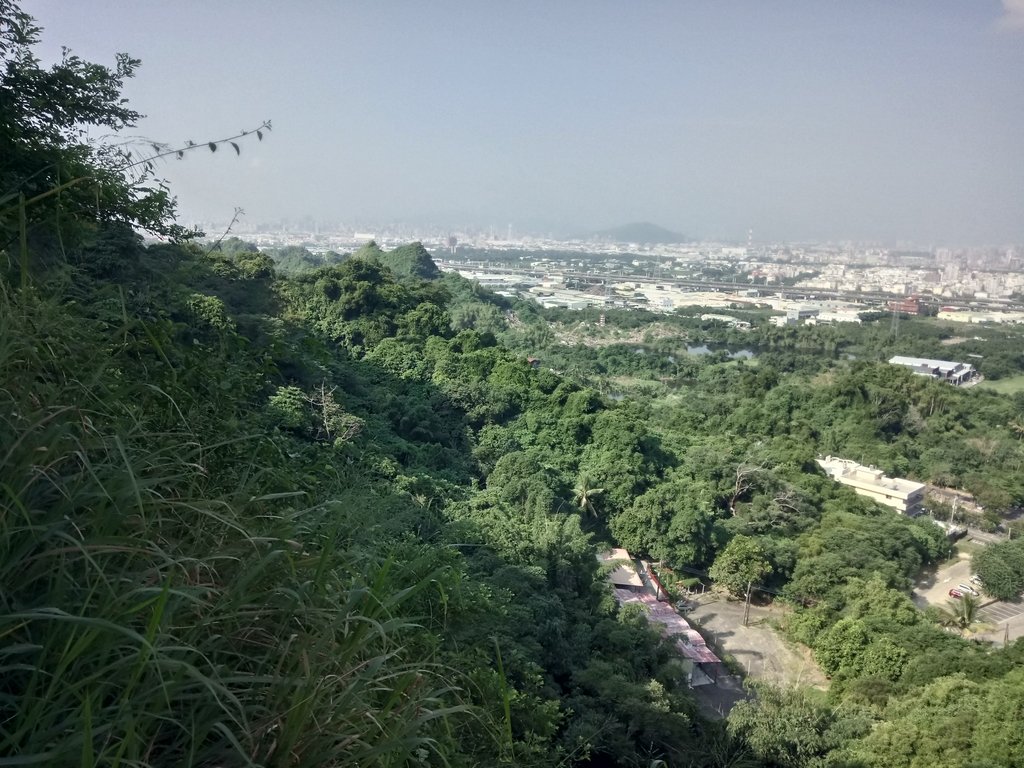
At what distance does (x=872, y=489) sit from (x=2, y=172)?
13015 millimetres

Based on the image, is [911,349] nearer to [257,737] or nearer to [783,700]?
[783,700]

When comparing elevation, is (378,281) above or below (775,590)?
Answer: above

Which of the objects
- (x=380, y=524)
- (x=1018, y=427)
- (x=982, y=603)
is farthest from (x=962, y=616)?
(x=1018, y=427)

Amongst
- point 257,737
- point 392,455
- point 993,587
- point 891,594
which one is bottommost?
point 993,587

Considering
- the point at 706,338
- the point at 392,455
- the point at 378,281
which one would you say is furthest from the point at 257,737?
the point at 706,338

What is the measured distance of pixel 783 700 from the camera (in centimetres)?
541

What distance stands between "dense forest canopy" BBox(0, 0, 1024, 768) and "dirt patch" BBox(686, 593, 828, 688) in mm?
276

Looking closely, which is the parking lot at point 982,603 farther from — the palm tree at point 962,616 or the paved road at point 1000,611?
the palm tree at point 962,616

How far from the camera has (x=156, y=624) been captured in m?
0.75

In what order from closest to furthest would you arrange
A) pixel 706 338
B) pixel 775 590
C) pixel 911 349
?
pixel 775 590
pixel 911 349
pixel 706 338

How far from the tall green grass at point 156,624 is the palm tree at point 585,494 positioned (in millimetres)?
8389

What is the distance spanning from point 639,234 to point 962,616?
129226mm

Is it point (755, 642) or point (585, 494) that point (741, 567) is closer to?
point (755, 642)

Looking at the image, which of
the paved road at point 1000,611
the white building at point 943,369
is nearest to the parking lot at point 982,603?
the paved road at point 1000,611
